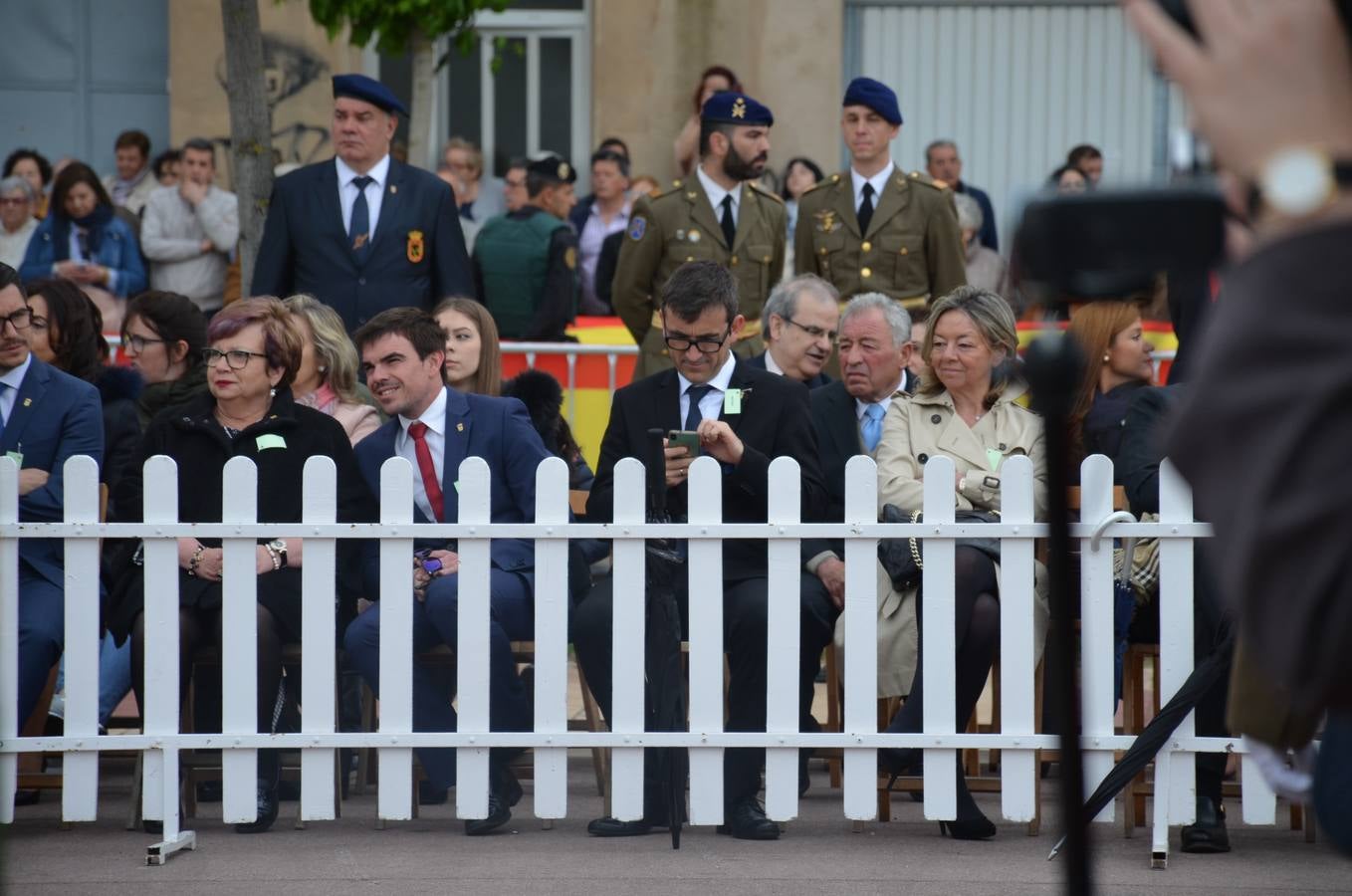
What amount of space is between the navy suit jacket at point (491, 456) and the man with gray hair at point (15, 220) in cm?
612

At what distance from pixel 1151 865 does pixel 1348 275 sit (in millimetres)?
4443

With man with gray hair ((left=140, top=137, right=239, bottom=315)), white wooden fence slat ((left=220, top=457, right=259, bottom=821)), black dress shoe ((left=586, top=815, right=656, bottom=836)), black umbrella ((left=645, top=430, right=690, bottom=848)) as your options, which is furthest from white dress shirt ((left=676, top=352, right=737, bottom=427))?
man with gray hair ((left=140, top=137, right=239, bottom=315))

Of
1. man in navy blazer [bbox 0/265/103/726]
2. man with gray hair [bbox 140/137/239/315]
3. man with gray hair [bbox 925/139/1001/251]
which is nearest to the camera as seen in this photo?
man in navy blazer [bbox 0/265/103/726]

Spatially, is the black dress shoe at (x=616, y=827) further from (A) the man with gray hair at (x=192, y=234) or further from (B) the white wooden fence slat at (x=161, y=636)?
(A) the man with gray hair at (x=192, y=234)

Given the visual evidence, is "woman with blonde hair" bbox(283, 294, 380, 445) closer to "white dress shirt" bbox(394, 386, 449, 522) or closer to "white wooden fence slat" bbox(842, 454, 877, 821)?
"white dress shirt" bbox(394, 386, 449, 522)

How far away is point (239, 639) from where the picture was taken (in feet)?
18.3

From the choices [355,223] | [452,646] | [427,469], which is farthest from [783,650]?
[355,223]

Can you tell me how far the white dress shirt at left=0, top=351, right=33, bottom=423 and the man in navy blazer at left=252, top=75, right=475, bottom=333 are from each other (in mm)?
1732

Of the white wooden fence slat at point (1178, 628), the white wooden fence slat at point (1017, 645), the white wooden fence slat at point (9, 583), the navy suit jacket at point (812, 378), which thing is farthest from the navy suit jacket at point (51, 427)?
the white wooden fence slat at point (1178, 628)

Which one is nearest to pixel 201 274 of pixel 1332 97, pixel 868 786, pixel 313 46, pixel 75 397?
pixel 313 46

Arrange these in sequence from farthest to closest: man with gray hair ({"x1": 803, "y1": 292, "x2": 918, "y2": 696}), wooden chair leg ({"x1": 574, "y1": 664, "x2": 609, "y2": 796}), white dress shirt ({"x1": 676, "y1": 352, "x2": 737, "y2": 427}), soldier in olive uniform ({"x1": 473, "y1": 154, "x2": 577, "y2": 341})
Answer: soldier in olive uniform ({"x1": 473, "y1": 154, "x2": 577, "y2": 341}) < man with gray hair ({"x1": 803, "y1": 292, "x2": 918, "y2": 696}) < white dress shirt ({"x1": 676, "y1": 352, "x2": 737, "y2": 427}) < wooden chair leg ({"x1": 574, "y1": 664, "x2": 609, "y2": 796})

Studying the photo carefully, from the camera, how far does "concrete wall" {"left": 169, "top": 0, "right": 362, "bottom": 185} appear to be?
1538cm

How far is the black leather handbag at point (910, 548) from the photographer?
5.57 metres

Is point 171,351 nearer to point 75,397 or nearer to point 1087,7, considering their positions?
point 75,397
